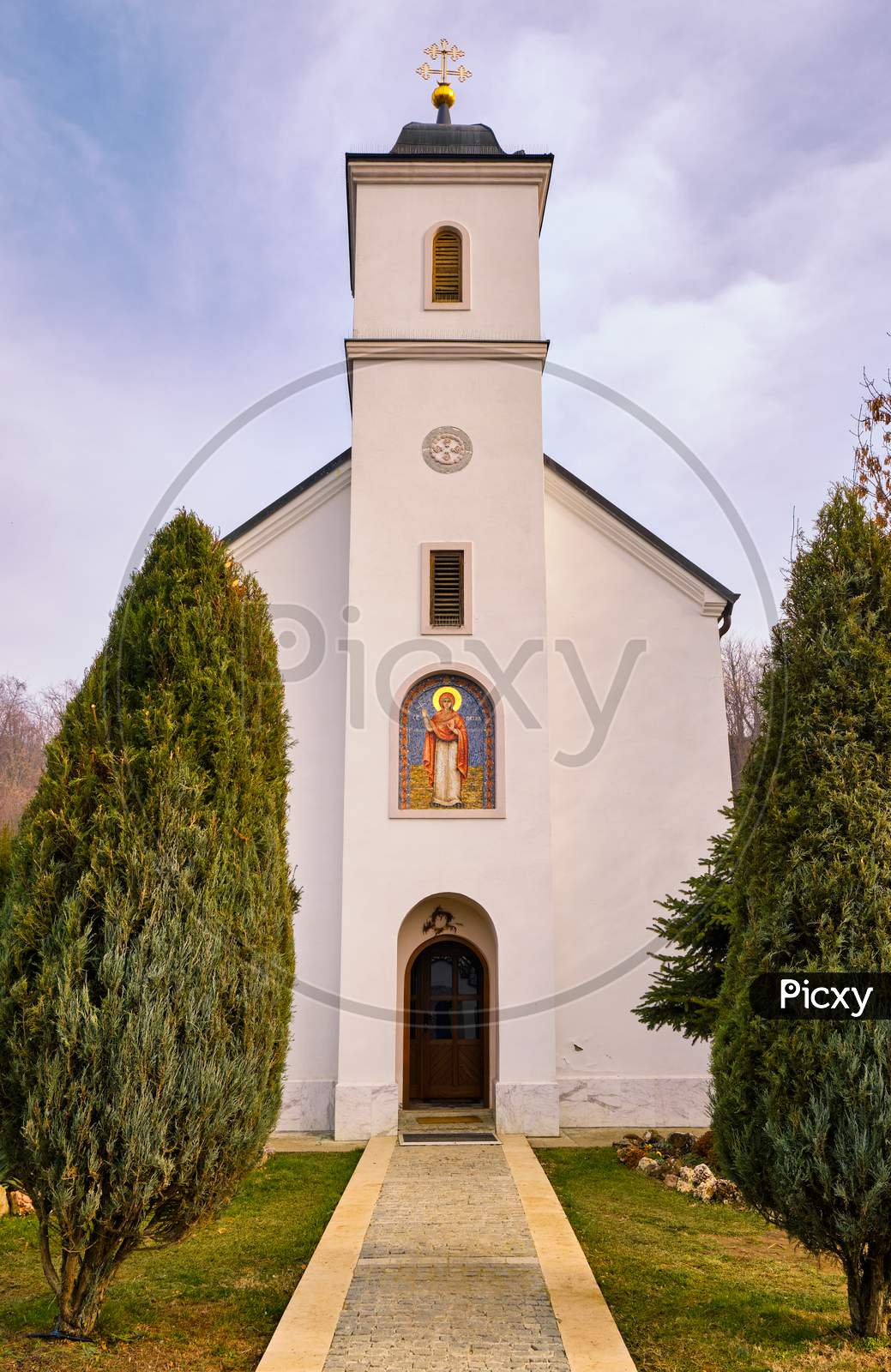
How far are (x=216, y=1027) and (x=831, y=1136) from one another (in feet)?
10.8

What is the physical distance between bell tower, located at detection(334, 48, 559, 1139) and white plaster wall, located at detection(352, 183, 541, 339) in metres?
0.03

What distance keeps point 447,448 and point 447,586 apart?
1.89 meters

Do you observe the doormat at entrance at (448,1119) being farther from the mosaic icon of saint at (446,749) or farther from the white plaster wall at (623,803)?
the mosaic icon of saint at (446,749)

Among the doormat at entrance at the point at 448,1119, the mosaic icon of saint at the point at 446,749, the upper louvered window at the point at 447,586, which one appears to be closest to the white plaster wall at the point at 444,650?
the upper louvered window at the point at 447,586

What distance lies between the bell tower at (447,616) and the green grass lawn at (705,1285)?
2.95 m

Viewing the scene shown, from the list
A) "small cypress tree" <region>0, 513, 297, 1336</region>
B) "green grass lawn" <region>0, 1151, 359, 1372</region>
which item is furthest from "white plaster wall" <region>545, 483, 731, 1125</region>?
"small cypress tree" <region>0, 513, 297, 1336</region>

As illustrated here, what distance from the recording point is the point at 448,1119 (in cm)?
1205

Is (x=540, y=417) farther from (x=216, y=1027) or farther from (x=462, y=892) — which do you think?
(x=216, y=1027)

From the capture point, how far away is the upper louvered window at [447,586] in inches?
508

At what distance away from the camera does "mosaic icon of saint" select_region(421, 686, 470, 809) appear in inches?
486

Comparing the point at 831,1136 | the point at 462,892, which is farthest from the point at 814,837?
the point at 462,892

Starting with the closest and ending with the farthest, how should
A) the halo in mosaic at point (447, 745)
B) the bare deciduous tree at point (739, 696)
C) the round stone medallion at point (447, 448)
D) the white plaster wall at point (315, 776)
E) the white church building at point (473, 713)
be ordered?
the white church building at point (473, 713)
the white plaster wall at point (315, 776)
the halo in mosaic at point (447, 745)
the round stone medallion at point (447, 448)
the bare deciduous tree at point (739, 696)

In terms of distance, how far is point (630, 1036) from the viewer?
40.8 ft

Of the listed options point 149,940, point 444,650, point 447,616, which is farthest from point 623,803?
point 149,940
